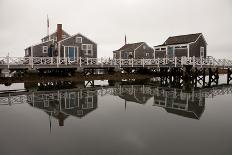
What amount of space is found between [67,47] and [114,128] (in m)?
25.8

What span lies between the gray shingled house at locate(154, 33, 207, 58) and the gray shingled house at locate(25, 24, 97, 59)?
1144cm

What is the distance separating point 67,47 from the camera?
33.7 m

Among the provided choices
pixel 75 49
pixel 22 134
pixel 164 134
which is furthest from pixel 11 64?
pixel 164 134

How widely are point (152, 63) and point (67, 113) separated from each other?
26.9m

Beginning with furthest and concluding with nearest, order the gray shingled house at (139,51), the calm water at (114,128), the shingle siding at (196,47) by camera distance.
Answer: the gray shingled house at (139,51) → the shingle siding at (196,47) → the calm water at (114,128)

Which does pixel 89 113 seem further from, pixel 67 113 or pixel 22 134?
pixel 22 134

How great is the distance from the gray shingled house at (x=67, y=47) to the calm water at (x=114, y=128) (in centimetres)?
1923

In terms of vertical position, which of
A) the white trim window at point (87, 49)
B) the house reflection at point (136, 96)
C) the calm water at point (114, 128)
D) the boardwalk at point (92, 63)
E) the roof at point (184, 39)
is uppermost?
the roof at point (184, 39)

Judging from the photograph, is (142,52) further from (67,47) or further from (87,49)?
(67,47)

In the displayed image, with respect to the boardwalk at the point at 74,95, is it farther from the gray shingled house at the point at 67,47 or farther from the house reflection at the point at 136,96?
the gray shingled house at the point at 67,47

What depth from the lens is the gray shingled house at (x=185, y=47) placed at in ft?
113

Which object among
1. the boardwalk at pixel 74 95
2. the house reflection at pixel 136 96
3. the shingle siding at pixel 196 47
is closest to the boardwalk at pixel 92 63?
the shingle siding at pixel 196 47

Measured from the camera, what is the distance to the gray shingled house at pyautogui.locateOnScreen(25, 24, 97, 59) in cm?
3350

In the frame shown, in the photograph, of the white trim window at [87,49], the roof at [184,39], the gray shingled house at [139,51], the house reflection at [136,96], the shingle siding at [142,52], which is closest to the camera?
the house reflection at [136,96]
